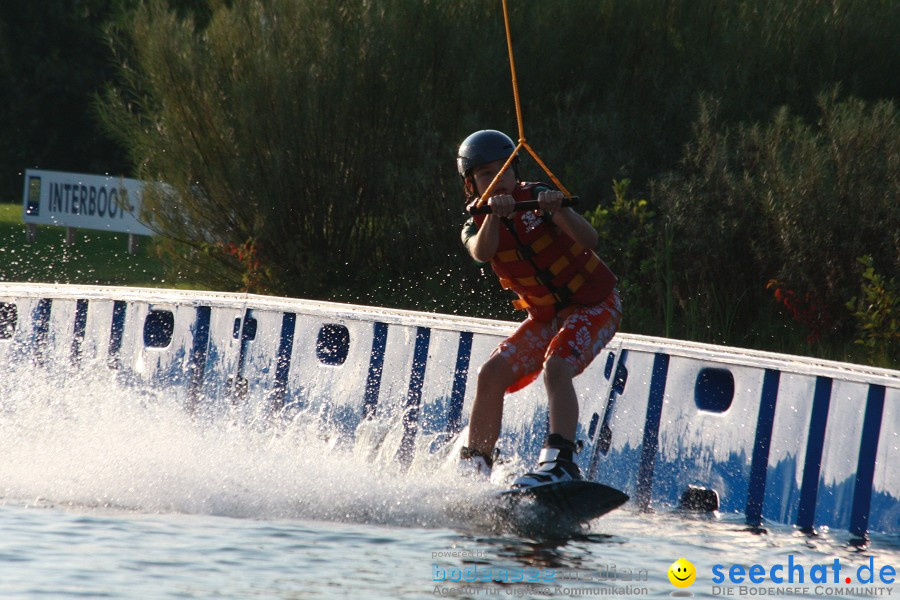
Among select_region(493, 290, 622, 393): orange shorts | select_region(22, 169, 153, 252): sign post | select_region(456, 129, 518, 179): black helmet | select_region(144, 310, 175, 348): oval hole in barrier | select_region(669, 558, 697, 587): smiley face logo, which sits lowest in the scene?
select_region(669, 558, 697, 587): smiley face logo

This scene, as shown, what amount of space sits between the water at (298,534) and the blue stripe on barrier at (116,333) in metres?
1.23

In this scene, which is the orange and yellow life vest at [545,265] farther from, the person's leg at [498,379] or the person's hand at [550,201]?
the person's hand at [550,201]

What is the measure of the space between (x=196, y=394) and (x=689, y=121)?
19.8 ft

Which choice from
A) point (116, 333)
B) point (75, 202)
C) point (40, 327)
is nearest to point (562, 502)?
point (116, 333)

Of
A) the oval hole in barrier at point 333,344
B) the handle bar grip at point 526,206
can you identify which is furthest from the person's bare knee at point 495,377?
the oval hole in barrier at point 333,344

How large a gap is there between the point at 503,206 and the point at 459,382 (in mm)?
2064

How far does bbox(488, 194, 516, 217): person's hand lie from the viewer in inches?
238

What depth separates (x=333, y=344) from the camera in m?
8.59

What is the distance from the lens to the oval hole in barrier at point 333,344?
336 inches

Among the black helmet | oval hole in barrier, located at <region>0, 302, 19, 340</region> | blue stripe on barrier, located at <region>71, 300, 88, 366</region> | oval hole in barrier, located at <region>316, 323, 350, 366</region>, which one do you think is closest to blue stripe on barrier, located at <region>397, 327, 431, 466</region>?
oval hole in barrier, located at <region>316, 323, 350, 366</region>

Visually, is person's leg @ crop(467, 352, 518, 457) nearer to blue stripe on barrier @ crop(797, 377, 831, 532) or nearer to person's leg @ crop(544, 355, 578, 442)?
person's leg @ crop(544, 355, 578, 442)

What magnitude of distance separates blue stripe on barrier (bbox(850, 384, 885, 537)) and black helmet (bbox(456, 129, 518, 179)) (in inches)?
82.4

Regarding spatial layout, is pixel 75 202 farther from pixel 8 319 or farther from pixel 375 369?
pixel 375 369

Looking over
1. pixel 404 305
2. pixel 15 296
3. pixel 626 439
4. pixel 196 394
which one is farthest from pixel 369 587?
pixel 404 305
